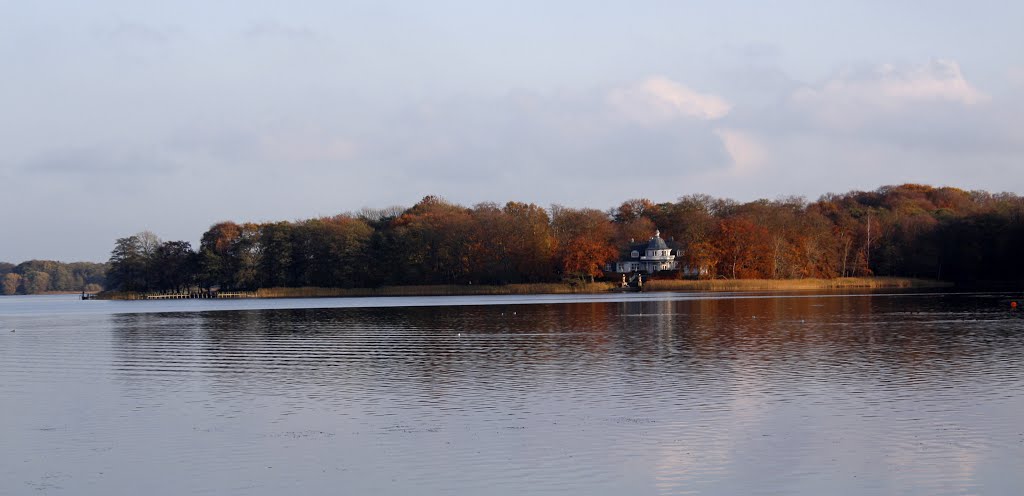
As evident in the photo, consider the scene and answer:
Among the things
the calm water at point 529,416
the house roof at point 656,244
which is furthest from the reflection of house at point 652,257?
the calm water at point 529,416

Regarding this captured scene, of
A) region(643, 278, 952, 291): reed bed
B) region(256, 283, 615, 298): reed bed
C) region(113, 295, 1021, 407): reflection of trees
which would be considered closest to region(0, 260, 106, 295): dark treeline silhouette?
region(256, 283, 615, 298): reed bed

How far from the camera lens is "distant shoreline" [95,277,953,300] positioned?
3578 inches

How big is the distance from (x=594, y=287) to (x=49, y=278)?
415 feet

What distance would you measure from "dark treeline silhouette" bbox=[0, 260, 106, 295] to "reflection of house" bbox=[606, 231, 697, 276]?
4185 inches

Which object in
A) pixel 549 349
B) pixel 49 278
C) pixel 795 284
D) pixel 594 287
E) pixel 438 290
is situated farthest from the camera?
pixel 49 278

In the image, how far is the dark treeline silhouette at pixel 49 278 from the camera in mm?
181750

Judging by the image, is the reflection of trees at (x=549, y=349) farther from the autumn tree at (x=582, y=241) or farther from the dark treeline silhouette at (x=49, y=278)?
the dark treeline silhouette at (x=49, y=278)

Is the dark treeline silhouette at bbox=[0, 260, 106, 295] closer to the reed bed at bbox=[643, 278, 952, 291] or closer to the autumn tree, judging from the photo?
the autumn tree

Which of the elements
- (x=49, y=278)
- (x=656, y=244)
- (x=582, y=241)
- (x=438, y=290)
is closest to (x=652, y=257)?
(x=656, y=244)

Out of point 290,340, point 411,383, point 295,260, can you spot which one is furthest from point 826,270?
point 411,383

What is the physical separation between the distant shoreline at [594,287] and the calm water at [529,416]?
57.6 m

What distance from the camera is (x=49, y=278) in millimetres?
182500

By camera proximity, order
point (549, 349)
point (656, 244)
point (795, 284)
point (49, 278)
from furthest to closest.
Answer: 1. point (49, 278)
2. point (656, 244)
3. point (795, 284)
4. point (549, 349)

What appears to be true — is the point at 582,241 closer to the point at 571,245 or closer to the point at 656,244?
the point at 571,245
